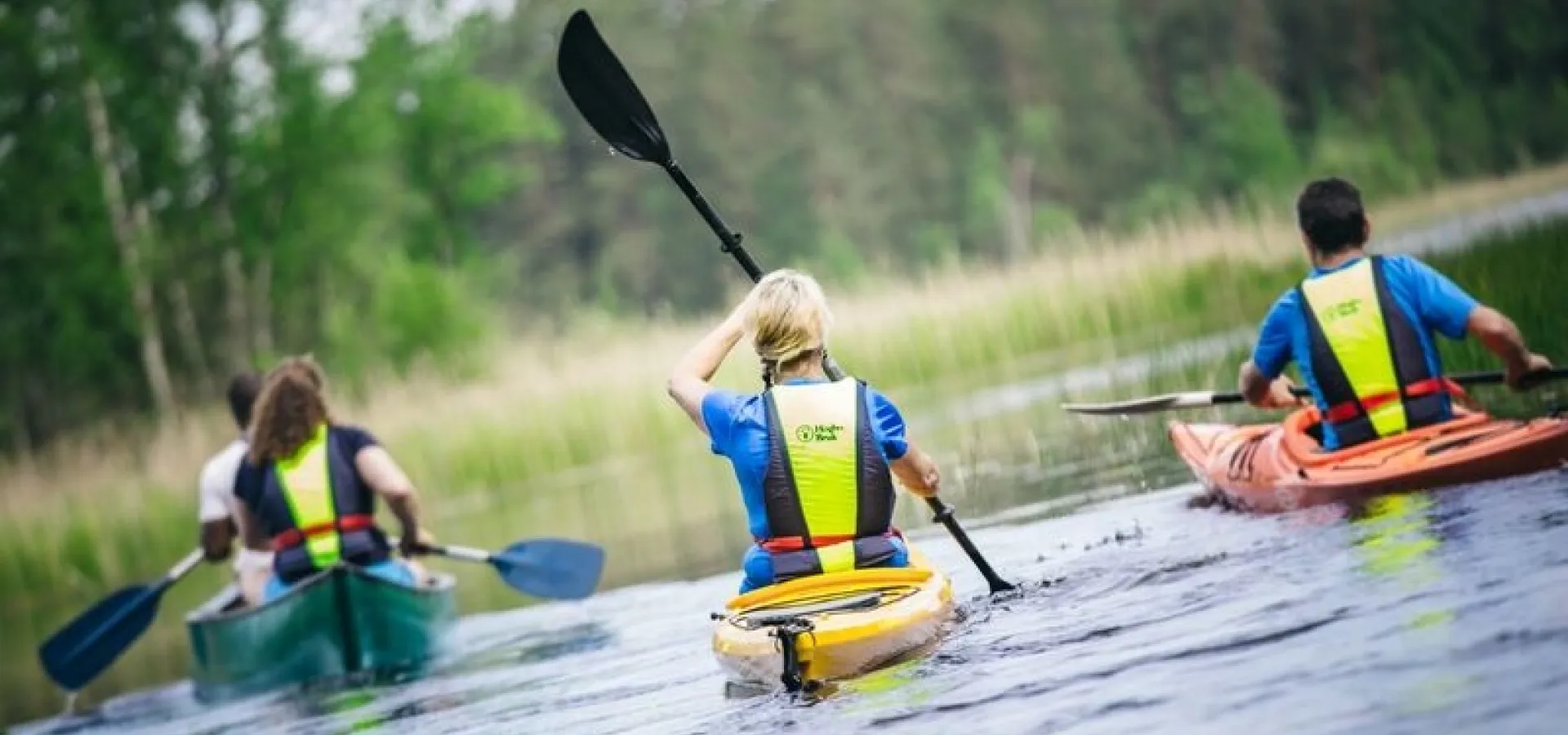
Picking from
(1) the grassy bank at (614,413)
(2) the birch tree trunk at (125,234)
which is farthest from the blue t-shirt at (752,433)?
(2) the birch tree trunk at (125,234)

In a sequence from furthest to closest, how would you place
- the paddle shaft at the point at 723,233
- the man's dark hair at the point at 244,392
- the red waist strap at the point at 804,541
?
the man's dark hair at the point at 244,392
the paddle shaft at the point at 723,233
the red waist strap at the point at 804,541

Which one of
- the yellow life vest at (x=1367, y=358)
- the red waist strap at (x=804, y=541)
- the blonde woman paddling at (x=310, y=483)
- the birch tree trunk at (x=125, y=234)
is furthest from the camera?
the birch tree trunk at (x=125, y=234)

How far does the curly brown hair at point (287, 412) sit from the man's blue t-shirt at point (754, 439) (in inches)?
146

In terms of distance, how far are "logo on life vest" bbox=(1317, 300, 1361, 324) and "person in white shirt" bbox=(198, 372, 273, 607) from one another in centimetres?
542

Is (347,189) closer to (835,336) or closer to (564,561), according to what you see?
(835,336)

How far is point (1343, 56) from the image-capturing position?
6266 centimetres

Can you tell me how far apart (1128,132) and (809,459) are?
6080 cm

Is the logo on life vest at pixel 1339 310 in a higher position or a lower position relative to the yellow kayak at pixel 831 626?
higher

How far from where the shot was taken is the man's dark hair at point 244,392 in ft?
35.5

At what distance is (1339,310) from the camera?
789cm

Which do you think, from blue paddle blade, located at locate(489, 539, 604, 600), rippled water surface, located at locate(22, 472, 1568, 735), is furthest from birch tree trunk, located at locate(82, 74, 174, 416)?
rippled water surface, located at locate(22, 472, 1568, 735)

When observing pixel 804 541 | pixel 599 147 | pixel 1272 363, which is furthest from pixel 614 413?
pixel 599 147

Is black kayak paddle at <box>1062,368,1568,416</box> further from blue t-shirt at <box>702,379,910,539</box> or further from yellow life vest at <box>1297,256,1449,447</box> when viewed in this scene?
blue t-shirt at <box>702,379,910,539</box>

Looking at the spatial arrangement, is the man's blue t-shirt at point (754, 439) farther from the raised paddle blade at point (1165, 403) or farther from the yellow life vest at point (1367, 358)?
the raised paddle blade at point (1165, 403)
